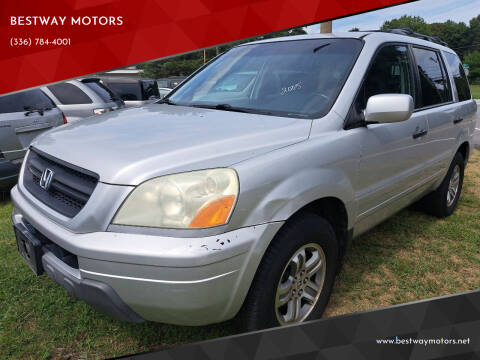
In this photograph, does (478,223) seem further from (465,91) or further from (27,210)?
(27,210)

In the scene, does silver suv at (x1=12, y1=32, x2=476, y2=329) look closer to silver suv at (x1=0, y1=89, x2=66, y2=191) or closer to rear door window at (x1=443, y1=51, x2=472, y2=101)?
rear door window at (x1=443, y1=51, x2=472, y2=101)

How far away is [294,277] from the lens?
200cm

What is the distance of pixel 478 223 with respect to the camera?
397 cm

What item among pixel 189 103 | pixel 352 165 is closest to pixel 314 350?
pixel 352 165

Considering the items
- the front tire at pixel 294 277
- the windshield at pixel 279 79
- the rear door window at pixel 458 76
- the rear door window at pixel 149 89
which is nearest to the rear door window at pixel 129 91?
the rear door window at pixel 149 89

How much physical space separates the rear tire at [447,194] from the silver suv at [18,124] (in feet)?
14.4

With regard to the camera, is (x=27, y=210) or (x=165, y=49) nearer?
(x=27, y=210)

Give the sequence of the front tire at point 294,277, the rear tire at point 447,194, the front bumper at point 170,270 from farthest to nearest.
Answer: the rear tire at point 447,194 → the front tire at point 294,277 → the front bumper at point 170,270

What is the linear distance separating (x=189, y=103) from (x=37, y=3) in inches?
133

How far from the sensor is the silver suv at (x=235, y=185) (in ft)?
5.13

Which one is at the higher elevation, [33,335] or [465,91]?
[465,91]

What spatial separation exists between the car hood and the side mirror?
0.42m

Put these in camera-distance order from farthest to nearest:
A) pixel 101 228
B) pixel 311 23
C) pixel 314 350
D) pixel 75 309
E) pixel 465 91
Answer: pixel 465 91 → pixel 311 23 → pixel 75 309 → pixel 101 228 → pixel 314 350

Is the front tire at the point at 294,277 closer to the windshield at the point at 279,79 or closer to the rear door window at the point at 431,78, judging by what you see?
the windshield at the point at 279,79
